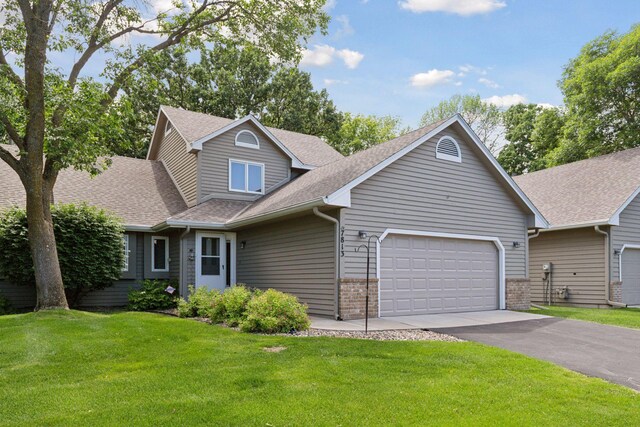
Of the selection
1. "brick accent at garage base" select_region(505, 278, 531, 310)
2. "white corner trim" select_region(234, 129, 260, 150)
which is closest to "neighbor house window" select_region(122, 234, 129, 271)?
"white corner trim" select_region(234, 129, 260, 150)

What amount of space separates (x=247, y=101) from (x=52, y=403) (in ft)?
97.5

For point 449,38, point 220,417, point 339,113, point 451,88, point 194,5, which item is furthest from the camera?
point 451,88

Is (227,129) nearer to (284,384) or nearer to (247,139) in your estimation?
(247,139)

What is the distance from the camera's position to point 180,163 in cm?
1866

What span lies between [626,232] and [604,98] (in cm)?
1339

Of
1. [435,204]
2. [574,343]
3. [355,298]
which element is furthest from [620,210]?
[355,298]

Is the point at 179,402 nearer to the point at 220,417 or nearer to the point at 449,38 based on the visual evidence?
the point at 220,417

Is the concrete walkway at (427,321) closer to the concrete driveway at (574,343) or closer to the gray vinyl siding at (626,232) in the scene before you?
the concrete driveway at (574,343)

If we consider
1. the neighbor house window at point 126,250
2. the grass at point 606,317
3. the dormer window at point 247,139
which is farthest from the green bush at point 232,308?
the grass at point 606,317

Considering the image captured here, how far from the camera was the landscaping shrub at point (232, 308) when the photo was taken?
1015 centimetres

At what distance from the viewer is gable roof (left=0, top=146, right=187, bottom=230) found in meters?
15.7

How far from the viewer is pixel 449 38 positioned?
17.5 metres

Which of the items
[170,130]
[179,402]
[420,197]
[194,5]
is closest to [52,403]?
[179,402]

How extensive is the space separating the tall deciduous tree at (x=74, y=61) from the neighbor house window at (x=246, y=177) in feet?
13.6
